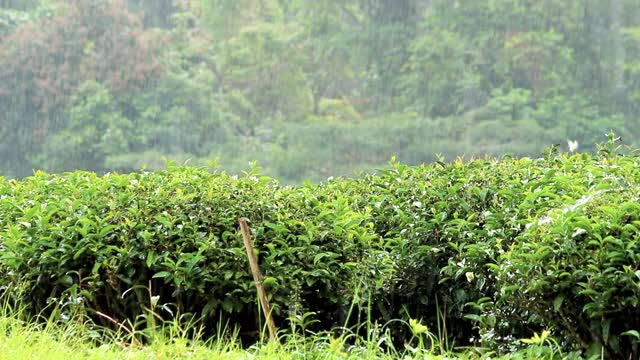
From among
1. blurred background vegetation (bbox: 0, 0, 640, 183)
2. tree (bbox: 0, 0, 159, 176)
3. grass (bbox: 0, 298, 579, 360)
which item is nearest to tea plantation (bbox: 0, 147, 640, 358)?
grass (bbox: 0, 298, 579, 360)

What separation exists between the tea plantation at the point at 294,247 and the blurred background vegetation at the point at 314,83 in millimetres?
17401

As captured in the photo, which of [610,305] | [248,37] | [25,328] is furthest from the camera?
[248,37]

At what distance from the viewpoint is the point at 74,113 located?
21.4 m

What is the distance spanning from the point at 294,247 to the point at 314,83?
A: 67.9 ft

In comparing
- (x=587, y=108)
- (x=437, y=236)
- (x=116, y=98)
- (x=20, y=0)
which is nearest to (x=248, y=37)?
(x=116, y=98)

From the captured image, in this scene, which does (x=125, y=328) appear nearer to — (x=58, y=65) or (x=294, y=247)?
(x=294, y=247)

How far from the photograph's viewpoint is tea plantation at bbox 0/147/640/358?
319cm

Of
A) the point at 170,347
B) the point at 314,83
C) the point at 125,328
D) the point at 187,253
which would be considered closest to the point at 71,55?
the point at 314,83

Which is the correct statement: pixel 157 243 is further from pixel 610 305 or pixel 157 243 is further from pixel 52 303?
pixel 610 305

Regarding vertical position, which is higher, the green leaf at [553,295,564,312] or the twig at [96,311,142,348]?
the green leaf at [553,295,564,312]

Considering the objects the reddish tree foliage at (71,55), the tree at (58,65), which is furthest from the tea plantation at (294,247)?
the reddish tree foliage at (71,55)

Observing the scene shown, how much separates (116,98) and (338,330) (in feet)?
63.4

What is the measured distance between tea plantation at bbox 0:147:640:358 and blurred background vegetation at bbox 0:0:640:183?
17401 mm

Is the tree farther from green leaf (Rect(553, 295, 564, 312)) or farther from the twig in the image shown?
green leaf (Rect(553, 295, 564, 312))
